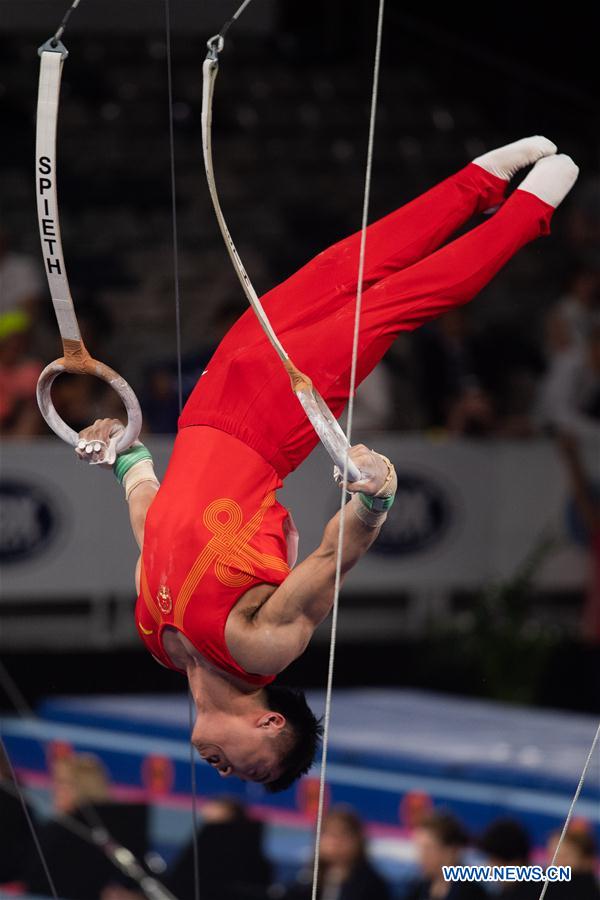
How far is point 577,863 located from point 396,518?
247cm

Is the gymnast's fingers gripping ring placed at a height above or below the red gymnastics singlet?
above

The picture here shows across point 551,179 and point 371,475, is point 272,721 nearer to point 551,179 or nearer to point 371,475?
point 371,475

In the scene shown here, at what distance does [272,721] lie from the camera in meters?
3.42

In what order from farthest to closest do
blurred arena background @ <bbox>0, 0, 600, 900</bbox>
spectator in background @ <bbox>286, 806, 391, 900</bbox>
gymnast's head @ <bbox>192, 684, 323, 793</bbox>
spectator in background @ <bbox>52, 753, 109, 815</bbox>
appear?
blurred arena background @ <bbox>0, 0, 600, 900</bbox> → spectator in background @ <bbox>52, 753, 109, 815</bbox> → spectator in background @ <bbox>286, 806, 391, 900</bbox> → gymnast's head @ <bbox>192, 684, 323, 793</bbox>

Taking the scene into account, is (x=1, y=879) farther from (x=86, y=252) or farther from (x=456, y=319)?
(x=86, y=252)

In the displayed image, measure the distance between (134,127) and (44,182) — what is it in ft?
13.6

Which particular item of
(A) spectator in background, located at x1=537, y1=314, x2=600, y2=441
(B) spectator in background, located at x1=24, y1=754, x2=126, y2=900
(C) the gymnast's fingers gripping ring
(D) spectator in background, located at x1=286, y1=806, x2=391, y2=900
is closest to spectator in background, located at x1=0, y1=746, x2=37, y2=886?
(B) spectator in background, located at x1=24, y1=754, x2=126, y2=900

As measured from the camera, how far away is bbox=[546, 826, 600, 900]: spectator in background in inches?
176

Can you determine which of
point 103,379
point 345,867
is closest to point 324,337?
point 103,379

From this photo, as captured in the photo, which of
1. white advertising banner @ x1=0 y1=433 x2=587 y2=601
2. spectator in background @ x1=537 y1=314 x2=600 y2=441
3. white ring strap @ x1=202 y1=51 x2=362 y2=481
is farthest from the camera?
spectator in background @ x1=537 y1=314 x2=600 y2=441

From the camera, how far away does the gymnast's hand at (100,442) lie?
3553mm

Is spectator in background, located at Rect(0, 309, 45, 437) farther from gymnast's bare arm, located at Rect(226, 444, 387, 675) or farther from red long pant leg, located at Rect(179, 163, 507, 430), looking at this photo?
gymnast's bare arm, located at Rect(226, 444, 387, 675)

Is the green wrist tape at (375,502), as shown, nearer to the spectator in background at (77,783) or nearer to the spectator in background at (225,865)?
the spectator in background at (225,865)

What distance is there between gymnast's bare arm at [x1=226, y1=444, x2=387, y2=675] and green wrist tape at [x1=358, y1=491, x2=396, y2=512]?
0.08 feet
